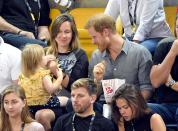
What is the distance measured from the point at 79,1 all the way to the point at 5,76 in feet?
6.87

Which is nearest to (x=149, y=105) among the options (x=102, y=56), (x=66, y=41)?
(x=102, y=56)

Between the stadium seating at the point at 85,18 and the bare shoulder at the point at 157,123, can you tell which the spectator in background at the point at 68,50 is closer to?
the bare shoulder at the point at 157,123

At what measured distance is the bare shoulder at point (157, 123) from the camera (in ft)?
12.7

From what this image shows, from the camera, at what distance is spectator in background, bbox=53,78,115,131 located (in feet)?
13.1

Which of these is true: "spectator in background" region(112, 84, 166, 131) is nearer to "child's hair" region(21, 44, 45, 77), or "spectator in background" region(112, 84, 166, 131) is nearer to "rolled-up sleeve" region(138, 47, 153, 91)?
"rolled-up sleeve" region(138, 47, 153, 91)

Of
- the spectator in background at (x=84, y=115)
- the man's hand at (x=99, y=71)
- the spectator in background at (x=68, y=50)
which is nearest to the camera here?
the spectator in background at (x=84, y=115)

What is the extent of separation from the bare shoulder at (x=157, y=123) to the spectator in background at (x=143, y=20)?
1175 mm

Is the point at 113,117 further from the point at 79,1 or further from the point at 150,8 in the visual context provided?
the point at 79,1

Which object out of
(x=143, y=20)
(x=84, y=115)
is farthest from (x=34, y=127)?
(x=143, y=20)

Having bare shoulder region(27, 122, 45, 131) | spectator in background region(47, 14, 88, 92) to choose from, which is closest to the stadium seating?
spectator in background region(47, 14, 88, 92)

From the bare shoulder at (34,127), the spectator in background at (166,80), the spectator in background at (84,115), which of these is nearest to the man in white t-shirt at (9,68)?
the bare shoulder at (34,127)

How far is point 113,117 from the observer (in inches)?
160

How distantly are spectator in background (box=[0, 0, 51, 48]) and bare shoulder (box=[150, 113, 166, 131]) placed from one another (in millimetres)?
1728

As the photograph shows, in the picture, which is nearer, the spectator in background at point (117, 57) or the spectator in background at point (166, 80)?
the spectator in background at point (166, 80)
